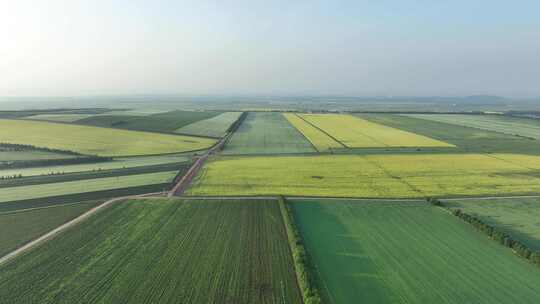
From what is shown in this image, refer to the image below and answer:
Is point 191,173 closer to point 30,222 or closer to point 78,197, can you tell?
point 78,197

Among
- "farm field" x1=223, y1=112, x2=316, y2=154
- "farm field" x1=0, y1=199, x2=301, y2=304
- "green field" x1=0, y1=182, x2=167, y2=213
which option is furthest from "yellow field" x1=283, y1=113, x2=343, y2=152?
"farm field" x1=0, y1=199, x2=301, y2=304

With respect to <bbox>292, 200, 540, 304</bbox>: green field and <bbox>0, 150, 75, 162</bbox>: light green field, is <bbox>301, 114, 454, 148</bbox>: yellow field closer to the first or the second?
<bbox>292, 200, 540, 304</bbox>: green field

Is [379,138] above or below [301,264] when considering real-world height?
above

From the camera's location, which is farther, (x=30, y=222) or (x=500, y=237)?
(x=30, y=222)

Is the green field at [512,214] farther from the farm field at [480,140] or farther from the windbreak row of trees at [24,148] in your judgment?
the windbreak row of trees at [24,148]

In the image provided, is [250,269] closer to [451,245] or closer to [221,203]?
[221,203]

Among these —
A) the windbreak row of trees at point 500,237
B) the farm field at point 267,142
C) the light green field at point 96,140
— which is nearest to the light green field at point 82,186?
the light green field at point 96,140

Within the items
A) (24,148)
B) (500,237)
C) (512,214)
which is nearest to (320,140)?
(512,214)
